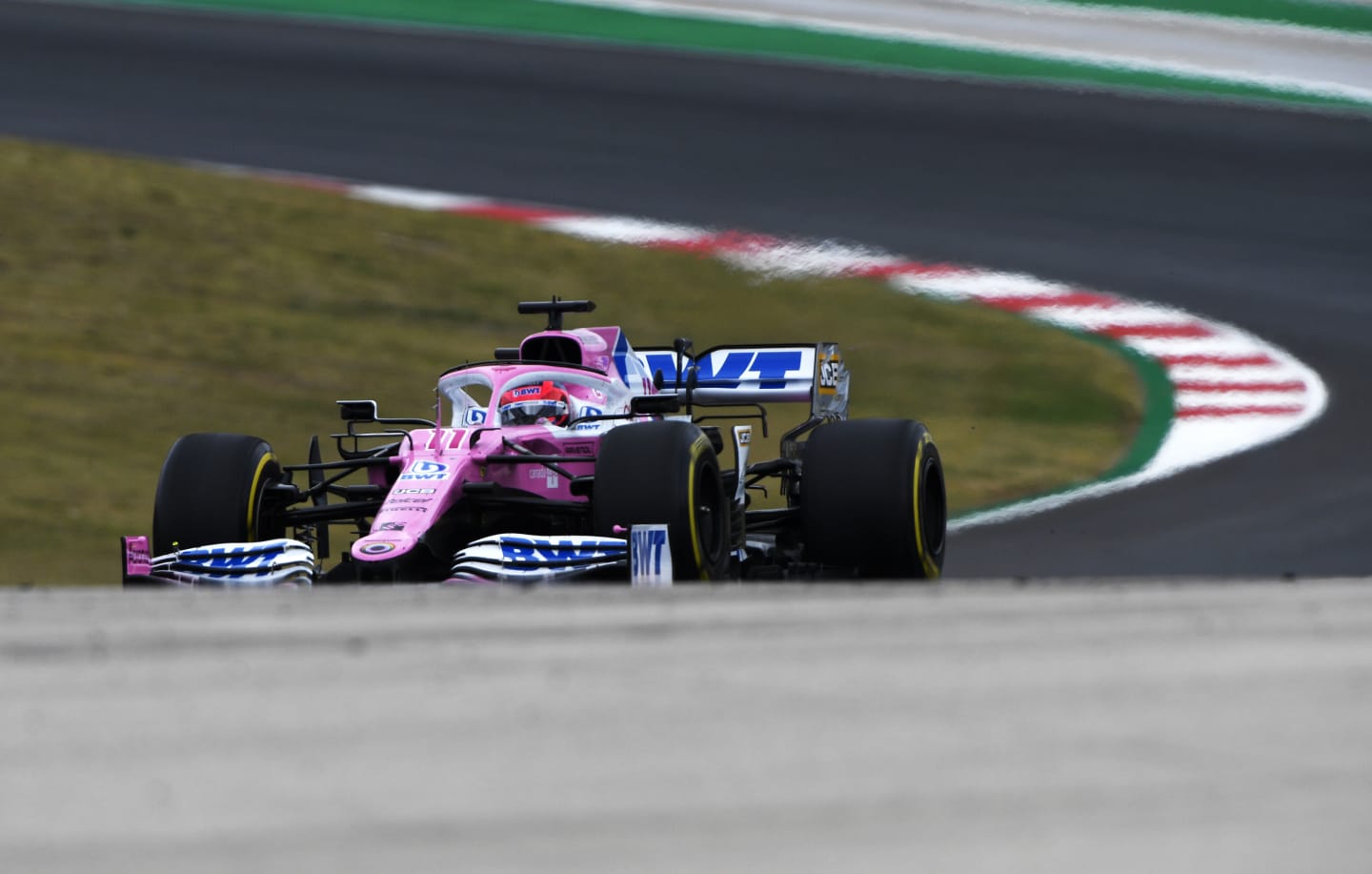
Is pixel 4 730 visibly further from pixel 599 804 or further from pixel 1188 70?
pixel 1188 70

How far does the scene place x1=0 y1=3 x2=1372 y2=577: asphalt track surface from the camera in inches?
627

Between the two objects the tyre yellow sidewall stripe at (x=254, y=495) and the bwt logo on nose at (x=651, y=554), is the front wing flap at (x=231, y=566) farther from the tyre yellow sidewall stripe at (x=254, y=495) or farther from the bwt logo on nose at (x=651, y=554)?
the bwt logo on nose at (x=651, y=554)

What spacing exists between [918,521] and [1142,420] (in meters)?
4.80

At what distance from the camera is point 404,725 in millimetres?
3832

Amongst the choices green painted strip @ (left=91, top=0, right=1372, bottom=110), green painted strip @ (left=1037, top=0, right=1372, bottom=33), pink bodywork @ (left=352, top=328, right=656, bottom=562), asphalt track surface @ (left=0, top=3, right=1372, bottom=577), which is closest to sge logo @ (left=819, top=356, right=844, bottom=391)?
pink bodywork @ (left=352, top=328, right=656, bottom=562)

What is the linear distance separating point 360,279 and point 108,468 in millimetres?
4051

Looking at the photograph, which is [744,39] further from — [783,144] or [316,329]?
[316,329]

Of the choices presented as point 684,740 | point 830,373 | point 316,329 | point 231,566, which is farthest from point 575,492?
point 316,329

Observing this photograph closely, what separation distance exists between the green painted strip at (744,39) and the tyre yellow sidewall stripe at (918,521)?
1174 cm

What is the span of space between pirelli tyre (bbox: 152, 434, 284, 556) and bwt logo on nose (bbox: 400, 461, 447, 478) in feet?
2.48

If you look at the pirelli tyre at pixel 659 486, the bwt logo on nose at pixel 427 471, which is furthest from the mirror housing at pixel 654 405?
the bwt logo on nose at pixel 427 471

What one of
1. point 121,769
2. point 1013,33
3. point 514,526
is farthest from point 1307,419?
point 121,769

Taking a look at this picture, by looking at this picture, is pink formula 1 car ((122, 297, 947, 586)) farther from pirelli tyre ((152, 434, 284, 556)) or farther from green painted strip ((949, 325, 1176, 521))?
green painted strip ((949, 325, 1176, 521))

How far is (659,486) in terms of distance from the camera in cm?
759
